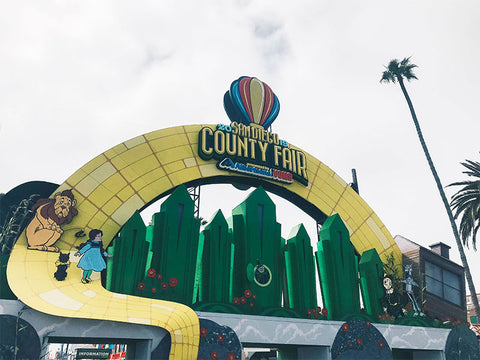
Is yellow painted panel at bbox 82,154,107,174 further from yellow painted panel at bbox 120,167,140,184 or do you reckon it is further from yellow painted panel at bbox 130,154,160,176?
yellow painted panel at bbox 130,154,160,176

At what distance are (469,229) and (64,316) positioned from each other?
3062 centimetres

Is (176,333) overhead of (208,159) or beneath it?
beneath

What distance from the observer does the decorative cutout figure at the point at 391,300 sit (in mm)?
23219

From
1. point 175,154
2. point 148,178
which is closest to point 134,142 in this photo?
point 148,178

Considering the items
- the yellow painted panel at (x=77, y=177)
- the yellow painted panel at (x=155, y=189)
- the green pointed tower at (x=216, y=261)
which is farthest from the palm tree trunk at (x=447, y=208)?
the yellow painted panel at (x=77, y=177)

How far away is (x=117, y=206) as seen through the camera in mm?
19297

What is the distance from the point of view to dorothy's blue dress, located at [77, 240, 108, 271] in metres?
17.2

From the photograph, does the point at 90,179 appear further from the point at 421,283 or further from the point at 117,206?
the point at 421,283

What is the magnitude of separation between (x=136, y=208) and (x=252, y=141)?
7.92 m

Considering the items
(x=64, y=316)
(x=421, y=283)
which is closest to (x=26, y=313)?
(x=64, y=316)

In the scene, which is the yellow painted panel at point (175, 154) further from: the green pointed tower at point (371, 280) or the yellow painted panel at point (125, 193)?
the green pointed tower at point (371, 280)

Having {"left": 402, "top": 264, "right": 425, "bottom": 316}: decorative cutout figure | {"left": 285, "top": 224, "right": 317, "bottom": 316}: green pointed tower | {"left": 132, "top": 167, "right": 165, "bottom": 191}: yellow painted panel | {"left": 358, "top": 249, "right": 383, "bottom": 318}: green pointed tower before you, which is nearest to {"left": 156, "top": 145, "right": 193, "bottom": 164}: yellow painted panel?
{"left": 132, "top": 167, "right": 165, "bottom": 191}: yellow painted panel

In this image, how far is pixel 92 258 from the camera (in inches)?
684

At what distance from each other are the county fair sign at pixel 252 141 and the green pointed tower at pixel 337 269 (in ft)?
11.8
